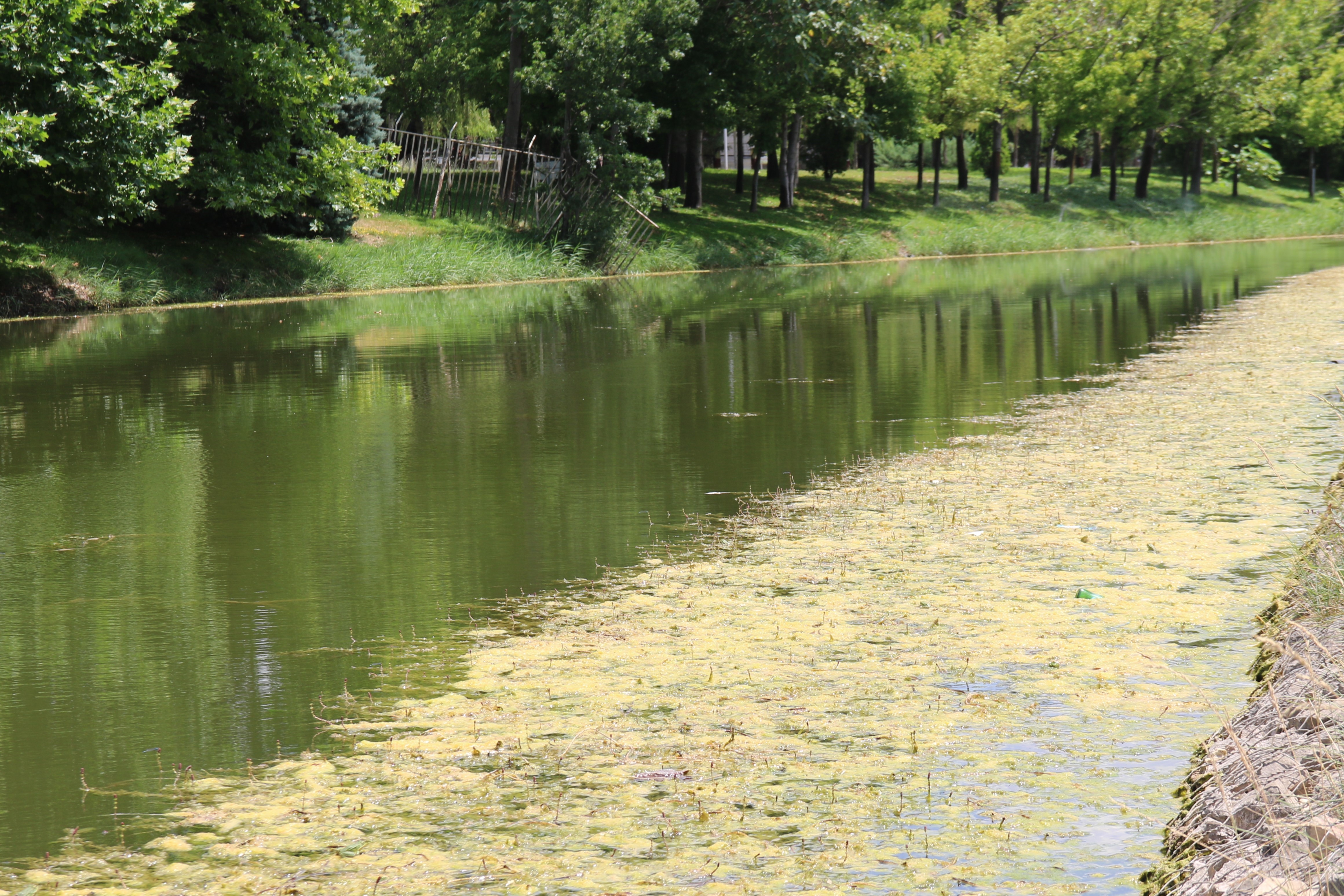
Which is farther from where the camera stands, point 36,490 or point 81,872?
point 36,490

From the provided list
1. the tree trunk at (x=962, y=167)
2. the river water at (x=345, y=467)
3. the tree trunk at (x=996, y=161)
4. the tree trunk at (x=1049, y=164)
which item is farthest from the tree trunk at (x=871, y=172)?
the river water at (x=345, y=467)

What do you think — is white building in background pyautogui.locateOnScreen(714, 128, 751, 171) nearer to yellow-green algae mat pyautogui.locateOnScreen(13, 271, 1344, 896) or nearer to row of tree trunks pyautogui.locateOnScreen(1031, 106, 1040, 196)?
row of tree trunks pyautogui.locateOnScreen(1031, 106, 1040, 196)

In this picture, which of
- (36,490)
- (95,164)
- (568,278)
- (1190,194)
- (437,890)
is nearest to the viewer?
(437,890)

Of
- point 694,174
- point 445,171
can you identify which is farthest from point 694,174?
point 445,171

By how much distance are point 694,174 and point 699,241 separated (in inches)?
283

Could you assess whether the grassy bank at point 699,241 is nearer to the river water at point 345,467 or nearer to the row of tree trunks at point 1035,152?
the row of tree trunks at point 1035,152

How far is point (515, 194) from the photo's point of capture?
35562mm

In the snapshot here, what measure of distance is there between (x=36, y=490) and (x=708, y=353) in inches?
350

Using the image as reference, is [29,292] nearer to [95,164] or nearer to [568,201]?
[95,164]

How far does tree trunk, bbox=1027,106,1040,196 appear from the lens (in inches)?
2160

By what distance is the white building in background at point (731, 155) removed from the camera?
233 feet

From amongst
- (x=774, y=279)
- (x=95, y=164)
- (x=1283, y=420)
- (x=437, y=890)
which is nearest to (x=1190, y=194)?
(x=774, y=279)

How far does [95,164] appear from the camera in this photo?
22.6 m

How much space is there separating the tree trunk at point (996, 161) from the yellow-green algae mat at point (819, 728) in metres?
46.6
